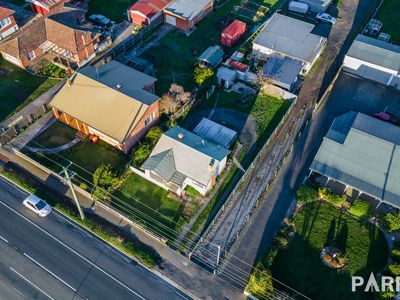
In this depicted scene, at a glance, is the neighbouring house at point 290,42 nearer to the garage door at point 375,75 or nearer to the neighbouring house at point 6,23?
the garage door at point 375,75

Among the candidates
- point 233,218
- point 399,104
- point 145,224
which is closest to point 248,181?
point 233,218

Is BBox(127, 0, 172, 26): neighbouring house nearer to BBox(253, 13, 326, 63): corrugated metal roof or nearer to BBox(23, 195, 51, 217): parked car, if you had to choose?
BBox(253, 13, 326, 63): corrugated metal roof

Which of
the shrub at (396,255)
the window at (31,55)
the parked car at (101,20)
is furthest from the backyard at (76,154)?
the shrub at (396,255)

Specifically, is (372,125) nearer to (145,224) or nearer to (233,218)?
(233,218)

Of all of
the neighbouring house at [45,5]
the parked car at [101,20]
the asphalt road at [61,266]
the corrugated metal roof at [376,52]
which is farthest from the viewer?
the parked car at [101,20]

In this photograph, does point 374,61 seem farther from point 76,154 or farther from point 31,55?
point 31,55

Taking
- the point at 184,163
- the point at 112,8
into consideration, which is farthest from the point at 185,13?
the point at 184,163

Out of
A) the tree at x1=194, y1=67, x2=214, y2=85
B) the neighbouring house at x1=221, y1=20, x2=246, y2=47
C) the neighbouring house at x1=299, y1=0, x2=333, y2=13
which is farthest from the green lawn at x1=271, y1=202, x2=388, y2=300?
the neighbouring house at x1=299, y1=0, x2=333, y2=13
